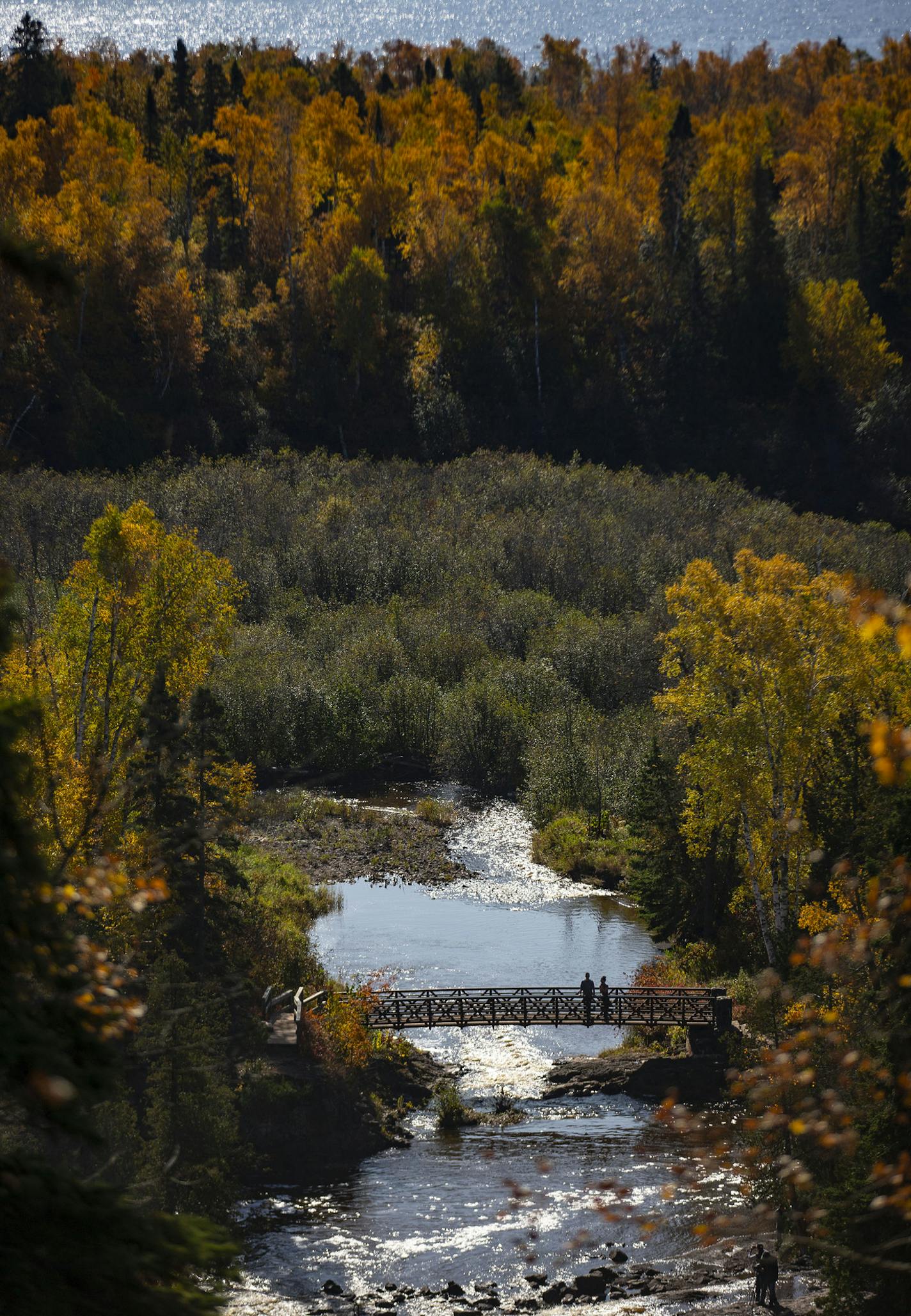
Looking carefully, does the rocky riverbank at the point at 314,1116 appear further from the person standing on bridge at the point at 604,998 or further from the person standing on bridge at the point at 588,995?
the person standing on bridge at the point at 604,998

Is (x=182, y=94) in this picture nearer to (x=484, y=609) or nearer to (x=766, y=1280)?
(x=484, y=609)

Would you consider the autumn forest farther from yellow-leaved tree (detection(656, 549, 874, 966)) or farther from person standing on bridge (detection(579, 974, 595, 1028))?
person standing on bridge (detection(579, 974, 595, 1028))

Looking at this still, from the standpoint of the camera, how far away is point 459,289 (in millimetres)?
82188

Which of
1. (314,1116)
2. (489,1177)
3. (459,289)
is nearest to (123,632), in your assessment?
(314,1116)

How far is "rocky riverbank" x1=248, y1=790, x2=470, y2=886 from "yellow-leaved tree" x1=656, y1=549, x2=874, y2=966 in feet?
46.3

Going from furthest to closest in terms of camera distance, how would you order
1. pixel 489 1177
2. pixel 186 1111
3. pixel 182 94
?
pixel 182 94
pixel 489 1177
pixel 186 1111

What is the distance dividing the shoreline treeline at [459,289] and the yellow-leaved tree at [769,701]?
50200mm

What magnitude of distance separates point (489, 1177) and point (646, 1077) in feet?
17.8

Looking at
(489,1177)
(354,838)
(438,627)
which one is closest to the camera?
(489,1177)

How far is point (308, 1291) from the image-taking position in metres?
19.7

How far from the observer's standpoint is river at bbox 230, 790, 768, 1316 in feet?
66.9

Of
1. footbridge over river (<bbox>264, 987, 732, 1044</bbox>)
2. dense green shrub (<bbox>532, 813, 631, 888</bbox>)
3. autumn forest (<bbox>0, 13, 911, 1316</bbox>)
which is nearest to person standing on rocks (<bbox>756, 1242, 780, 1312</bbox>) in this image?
autumn forest (<bbox>0, 13, 911, 1316</bbox>)

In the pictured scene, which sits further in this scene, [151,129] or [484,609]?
[151,129]

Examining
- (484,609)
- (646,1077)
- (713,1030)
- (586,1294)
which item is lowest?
(646,1077)
